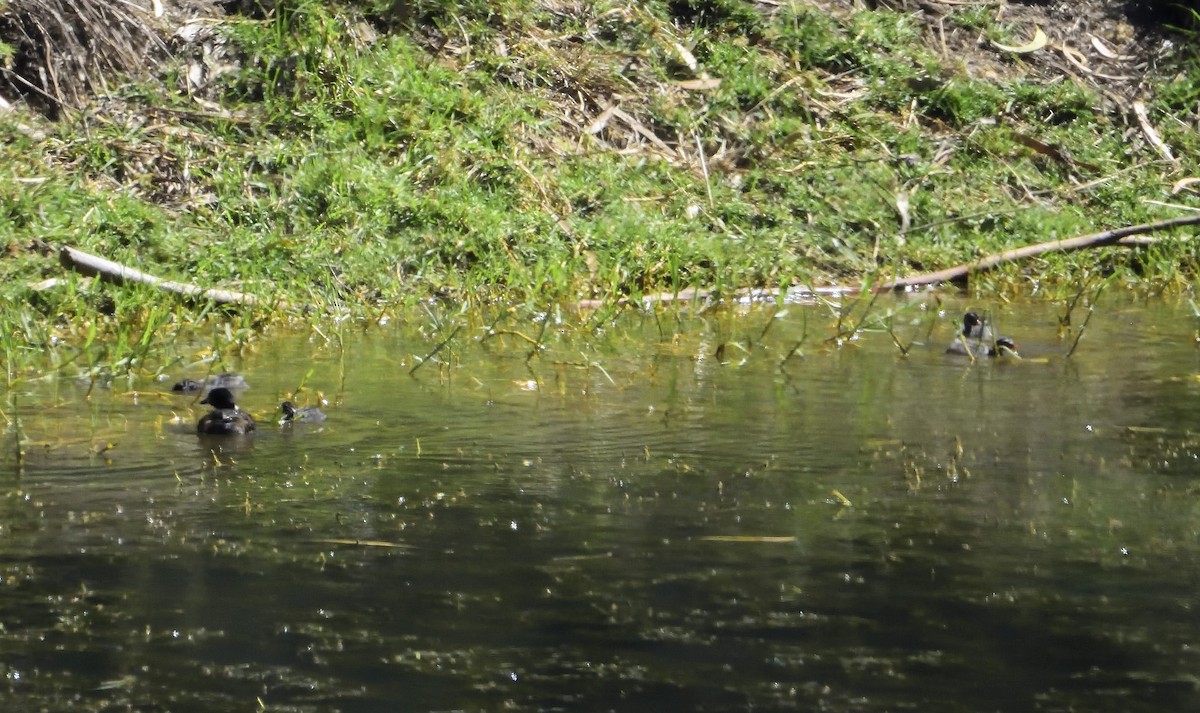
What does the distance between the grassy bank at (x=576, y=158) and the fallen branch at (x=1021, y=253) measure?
0.15m

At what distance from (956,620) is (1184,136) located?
9.59m

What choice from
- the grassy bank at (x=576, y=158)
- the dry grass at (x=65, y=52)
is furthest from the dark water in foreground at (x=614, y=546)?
the dry grass at (x=65, y=52)

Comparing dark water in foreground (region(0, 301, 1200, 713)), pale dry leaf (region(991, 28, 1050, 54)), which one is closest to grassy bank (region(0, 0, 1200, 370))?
pale dry leaf (region(991, 28, 1050, 54))

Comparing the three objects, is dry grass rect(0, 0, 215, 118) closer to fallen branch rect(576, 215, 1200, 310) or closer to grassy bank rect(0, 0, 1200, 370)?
grassy bank rect(0, 0, 1200, 370)

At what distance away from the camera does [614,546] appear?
171 inches

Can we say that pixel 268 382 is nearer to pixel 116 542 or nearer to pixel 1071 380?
pixel 116 542

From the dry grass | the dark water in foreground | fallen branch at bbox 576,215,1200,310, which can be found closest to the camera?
the dark water in foreground

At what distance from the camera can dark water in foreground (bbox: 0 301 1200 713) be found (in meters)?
3.42

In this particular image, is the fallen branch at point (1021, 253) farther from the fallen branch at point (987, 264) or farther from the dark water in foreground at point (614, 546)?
the dark water in foreground at point (614, 546)

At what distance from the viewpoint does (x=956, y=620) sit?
3.75 metres

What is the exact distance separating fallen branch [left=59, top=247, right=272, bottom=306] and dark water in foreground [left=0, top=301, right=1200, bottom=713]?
1619 mm

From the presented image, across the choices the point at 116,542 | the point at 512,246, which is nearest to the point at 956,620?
the point at 116,542

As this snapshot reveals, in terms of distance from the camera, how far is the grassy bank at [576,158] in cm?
927

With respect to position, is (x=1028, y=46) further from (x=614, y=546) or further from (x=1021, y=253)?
(x=614, y=546)
